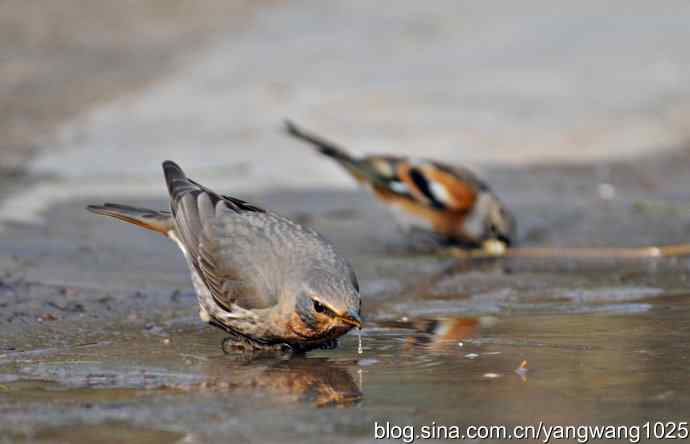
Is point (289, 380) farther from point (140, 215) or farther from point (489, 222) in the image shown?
point (489, 222)

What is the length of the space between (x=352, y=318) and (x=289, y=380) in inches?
14.5

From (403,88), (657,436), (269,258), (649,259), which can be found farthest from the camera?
(403,88)

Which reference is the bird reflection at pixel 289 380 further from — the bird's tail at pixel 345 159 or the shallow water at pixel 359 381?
the bird's tail at pixel 345 159

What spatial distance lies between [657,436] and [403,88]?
949cm

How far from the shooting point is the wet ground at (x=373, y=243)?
16.4 ft

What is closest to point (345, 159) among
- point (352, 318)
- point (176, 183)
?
point (176, 183)

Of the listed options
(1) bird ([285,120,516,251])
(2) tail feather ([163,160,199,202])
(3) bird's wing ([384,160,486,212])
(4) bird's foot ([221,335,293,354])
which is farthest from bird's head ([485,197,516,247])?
(4) bird's foot ([221,335,293,354])

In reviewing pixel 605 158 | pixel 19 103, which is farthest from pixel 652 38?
pixel 19 103

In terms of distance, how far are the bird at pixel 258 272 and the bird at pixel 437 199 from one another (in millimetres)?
3480

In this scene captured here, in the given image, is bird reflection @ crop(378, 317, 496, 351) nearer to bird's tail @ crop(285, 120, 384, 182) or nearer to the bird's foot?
the bird's foot

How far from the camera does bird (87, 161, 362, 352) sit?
5625 millimetres

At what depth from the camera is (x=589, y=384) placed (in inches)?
208

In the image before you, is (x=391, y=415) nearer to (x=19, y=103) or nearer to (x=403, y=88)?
(x=403, y=88)

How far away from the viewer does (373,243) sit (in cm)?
1015
